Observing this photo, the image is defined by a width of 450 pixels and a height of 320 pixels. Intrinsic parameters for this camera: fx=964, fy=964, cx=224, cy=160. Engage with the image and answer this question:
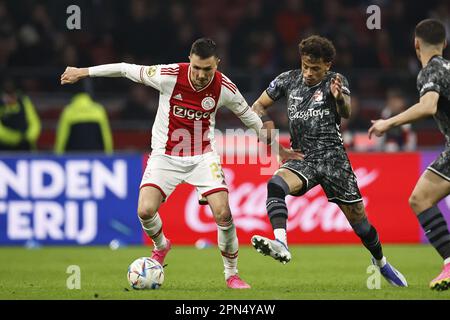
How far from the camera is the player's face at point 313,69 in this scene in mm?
8391

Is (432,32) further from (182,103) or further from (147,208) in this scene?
(147,208)

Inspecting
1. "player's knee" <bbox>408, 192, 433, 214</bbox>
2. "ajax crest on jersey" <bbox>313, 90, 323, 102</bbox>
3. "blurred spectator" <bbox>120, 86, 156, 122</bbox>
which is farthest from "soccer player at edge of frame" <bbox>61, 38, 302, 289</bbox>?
"blurred spectator" <bbox>120, 86, 156, 122</bbox>

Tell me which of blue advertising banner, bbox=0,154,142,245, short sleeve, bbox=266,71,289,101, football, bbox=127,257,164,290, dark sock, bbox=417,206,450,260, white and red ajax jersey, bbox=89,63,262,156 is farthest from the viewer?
blue advertising banner, bbox=0,154,142,245

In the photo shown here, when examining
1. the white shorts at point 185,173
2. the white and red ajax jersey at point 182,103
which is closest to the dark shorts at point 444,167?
the white and red ajax jersey at point 182,103

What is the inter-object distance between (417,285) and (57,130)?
29.8 feet

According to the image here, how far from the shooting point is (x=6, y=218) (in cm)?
1345

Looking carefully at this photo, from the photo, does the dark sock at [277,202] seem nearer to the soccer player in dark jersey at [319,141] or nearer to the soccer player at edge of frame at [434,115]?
the soccer player in dark jersey at [319,141]

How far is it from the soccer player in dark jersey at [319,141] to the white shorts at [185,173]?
564 millimetres

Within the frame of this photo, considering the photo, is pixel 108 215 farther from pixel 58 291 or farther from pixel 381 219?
pixel 58 291

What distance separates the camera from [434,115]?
8.00 m

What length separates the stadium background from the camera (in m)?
13.5

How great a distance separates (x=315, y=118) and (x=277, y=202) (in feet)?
2.89

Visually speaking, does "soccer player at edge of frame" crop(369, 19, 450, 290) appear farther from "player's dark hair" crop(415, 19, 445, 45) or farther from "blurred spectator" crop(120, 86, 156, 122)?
"blurred spectator" crop(120, 86, 156, 122)

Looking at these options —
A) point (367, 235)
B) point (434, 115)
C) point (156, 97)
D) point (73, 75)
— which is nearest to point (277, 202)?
point (367, 235)
